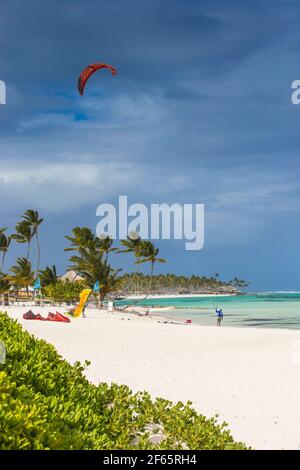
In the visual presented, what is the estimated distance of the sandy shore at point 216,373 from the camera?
899cm

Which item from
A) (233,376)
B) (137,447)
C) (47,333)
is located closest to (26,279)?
(47,333)

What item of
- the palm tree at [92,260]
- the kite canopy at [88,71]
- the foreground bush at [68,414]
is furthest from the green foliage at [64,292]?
the foreground bush at [68,414]

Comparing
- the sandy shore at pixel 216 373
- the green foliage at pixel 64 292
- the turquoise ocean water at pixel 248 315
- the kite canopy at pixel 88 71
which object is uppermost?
the kite canopy at pixel 88 71

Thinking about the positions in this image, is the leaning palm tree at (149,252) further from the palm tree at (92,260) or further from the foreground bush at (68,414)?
the foreground bush at (68,414)

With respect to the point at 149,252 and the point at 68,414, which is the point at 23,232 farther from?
the point at 68,414

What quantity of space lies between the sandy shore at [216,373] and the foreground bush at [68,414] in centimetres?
307

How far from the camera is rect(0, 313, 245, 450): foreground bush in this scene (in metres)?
3.59

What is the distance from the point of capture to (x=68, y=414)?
433 cm

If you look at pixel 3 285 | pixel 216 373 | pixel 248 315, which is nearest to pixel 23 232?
pixel 3 285

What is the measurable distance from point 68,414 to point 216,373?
985cm

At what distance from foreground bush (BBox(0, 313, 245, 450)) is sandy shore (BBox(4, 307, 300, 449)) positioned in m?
3.07
